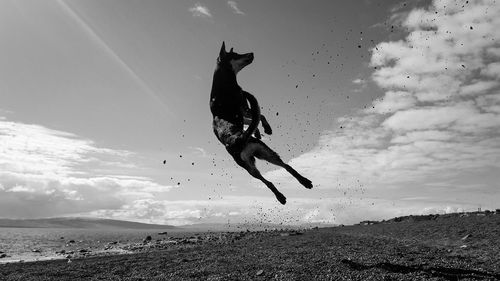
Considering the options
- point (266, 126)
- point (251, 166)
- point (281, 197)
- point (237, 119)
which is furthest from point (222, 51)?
point (281, 197)

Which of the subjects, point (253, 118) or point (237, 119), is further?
point (237, 119)

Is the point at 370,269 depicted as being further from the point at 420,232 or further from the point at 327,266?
the point at 420,232

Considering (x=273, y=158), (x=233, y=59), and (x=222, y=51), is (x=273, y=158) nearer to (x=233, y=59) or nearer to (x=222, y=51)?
(x=233, y=59)

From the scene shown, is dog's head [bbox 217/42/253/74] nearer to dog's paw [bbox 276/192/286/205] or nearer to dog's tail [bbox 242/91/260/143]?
dog's tail [bbox 242/91/260/143]

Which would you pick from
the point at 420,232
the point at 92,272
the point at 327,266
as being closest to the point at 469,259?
the point at 327,266

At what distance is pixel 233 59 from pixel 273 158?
3.08m

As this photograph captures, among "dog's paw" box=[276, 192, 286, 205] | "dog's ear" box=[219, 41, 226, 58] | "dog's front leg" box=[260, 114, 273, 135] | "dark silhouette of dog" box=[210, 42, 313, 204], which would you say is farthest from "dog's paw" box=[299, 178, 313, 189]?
"dog's ear" box=[219, 41, 226, 58]

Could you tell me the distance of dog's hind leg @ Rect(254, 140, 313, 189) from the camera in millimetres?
9000

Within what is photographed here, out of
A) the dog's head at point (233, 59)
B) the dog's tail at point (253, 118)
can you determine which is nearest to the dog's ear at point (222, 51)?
the dog's head at point (233, 59)

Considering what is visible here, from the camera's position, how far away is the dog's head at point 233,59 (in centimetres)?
1020

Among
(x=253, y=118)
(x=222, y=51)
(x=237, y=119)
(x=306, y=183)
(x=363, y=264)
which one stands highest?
(x=222, y=51)

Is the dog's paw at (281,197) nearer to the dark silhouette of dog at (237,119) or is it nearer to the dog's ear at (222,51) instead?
the dark silhouette of dog at (237,119)

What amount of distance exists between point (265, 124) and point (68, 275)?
69.0 feet

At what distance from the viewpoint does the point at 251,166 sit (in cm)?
948
